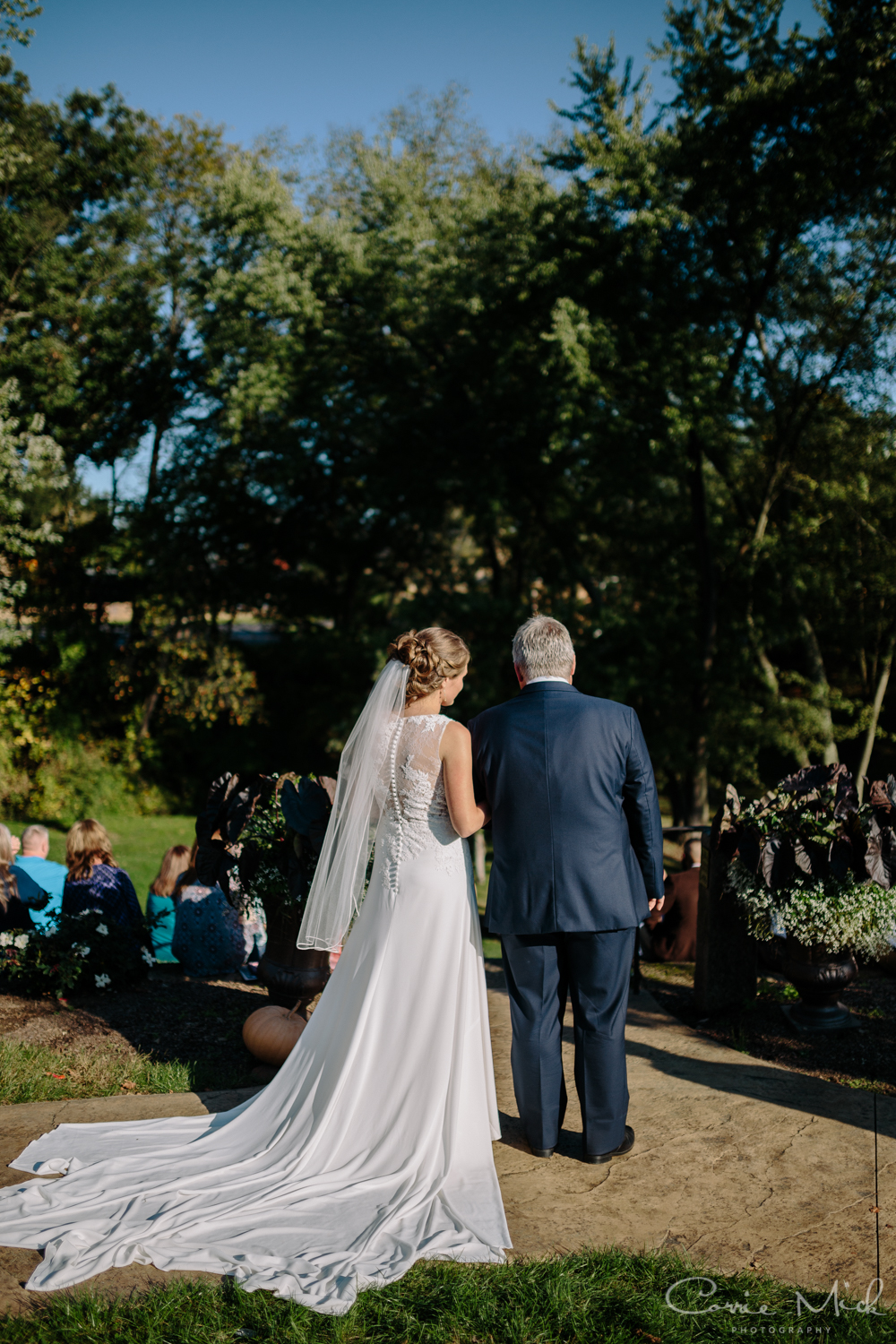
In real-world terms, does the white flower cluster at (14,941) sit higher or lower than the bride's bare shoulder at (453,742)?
lower

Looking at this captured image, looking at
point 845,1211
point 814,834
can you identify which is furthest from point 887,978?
point 845,1211

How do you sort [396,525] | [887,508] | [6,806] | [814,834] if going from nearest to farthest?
[814,834] < [887,508] < [6,806] < [396,525]

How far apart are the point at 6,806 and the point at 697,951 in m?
16.5

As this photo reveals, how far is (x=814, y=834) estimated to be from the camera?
4848mm

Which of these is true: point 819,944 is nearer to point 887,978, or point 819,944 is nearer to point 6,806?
point 887,978

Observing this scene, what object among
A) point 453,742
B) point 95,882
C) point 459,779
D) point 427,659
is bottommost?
point 95,882

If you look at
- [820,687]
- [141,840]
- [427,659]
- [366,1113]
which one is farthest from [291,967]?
[141,840]

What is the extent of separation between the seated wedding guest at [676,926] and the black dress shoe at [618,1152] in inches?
131

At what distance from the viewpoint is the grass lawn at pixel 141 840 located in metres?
16.5

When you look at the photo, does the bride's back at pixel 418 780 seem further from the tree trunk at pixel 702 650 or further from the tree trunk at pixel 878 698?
the tree trunk at pixel 878 698

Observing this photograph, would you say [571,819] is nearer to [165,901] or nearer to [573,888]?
[573,888]

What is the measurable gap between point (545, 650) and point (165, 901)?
14.5 feet

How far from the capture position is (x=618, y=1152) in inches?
145

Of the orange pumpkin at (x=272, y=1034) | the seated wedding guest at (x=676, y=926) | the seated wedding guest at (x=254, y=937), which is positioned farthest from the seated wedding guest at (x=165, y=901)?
the seated wedding guest at (x=676, y=926)
